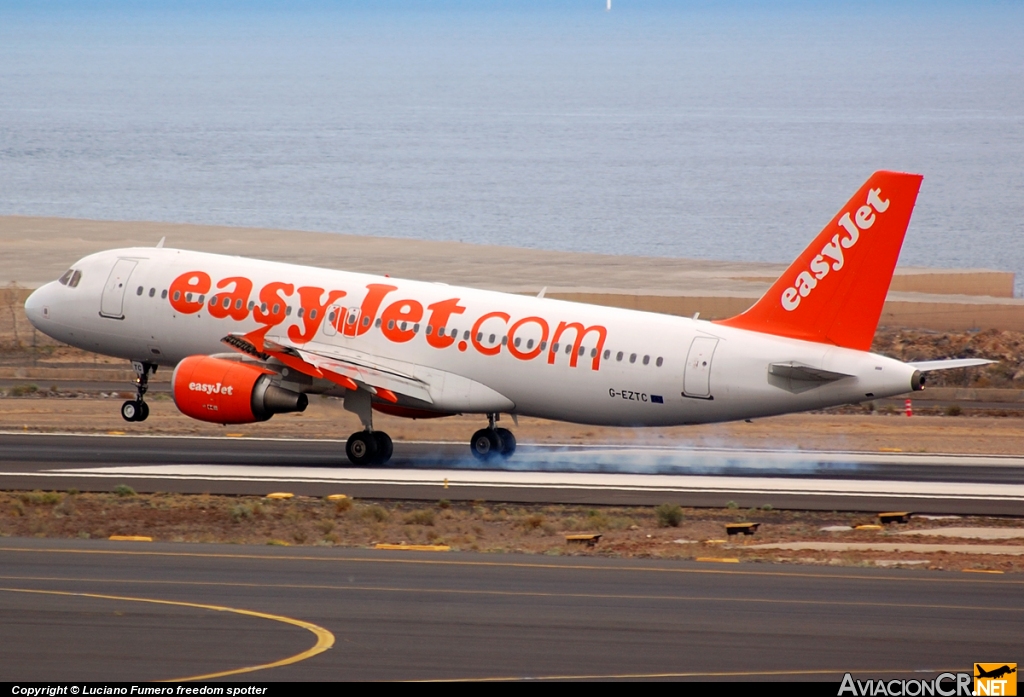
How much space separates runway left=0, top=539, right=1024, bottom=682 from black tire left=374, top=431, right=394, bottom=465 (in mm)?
12716

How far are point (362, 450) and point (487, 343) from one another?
4279mm

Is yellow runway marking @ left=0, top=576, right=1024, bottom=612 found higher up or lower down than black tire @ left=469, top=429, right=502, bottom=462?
lower down

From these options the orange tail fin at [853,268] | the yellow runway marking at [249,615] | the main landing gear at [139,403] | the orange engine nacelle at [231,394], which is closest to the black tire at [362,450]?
the orange engine nacelle at [231,394]

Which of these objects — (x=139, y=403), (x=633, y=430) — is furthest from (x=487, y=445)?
(x=633, y=430)

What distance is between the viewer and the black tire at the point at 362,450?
3859cm

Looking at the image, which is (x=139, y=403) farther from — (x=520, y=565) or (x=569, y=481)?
(x=520, y=565)

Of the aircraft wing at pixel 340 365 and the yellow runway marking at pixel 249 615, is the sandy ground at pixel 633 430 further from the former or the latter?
the yellow runway marking at pixel 249 615

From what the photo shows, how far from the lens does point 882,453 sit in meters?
42.4

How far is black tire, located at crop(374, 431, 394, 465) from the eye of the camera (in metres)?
38.8

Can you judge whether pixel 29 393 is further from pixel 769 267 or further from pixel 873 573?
pixel 769 267

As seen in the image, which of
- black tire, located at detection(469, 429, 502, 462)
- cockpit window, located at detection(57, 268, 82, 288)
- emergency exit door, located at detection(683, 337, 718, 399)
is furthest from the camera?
cockpit window, located at detection(57, 268, 82, 288)

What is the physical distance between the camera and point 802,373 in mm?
34344

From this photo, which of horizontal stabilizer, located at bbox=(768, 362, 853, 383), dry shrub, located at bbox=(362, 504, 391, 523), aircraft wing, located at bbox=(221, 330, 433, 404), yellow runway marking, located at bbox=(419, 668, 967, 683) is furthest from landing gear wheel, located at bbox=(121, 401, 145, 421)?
yellow runway marking, located at bbox=(419, 668, 967, 683)

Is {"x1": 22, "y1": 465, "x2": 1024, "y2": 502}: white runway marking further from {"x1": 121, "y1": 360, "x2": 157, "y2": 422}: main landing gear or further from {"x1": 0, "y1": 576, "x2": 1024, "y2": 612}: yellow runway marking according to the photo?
{"x1": 0, "y1": 576, "x2": 1024, "y2": 612}: yellow runway marking
